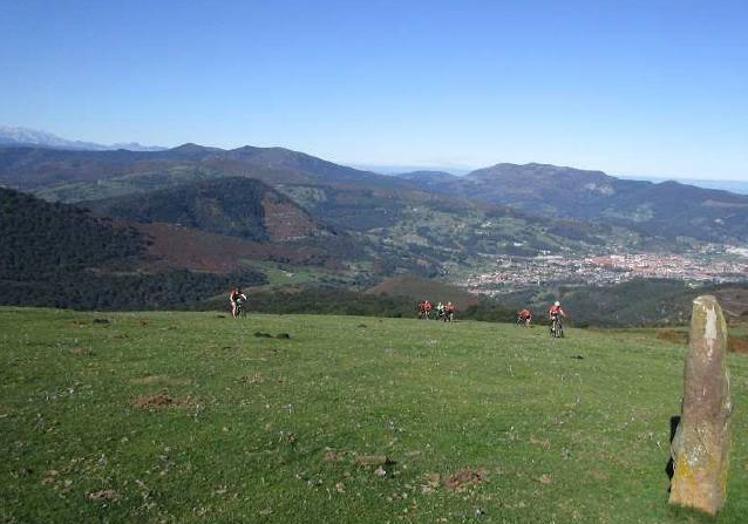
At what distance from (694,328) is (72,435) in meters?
17.4

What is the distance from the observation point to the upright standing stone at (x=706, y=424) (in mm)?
16391

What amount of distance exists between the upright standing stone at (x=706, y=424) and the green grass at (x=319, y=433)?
0.66 m

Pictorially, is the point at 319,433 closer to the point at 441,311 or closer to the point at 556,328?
the point at 556,328

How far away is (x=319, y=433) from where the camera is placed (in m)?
20.0

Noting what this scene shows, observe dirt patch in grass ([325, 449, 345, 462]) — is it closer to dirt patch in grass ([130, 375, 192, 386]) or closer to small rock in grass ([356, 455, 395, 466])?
small rock in grass ([356, 455, 395, 466])

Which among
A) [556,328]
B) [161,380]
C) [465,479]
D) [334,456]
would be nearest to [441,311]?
[556,328]

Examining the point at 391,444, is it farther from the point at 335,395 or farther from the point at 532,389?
the point at 532,389

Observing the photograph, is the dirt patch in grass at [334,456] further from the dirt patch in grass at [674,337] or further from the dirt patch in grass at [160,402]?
the dirt patch in grass at [674,337]

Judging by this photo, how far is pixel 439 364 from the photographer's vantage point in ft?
108

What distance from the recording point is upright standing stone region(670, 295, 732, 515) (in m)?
16.4

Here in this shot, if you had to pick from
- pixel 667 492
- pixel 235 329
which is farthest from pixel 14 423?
pixel 235 329

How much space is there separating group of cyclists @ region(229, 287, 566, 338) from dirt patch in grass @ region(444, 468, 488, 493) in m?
31.0

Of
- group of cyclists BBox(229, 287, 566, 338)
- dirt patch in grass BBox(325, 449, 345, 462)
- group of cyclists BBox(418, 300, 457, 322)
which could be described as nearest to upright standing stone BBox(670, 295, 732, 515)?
dirt patch in grass BBox(325, 449, 345, 462)

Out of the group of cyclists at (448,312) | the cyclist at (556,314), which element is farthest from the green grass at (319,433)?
the group of cyclists at (448,312)
